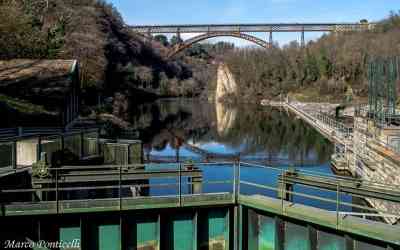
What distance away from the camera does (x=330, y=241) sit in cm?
933

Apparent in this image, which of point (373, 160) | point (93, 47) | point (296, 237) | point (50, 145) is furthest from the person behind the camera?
point (93, 47)

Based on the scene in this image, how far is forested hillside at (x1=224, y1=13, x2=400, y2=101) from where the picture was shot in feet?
356

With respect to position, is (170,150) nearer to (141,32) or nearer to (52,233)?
(52,233)

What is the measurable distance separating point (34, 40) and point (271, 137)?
24.7 m

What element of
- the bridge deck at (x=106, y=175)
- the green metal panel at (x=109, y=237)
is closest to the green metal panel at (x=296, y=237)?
the bridge deck at (x=106, y=175)

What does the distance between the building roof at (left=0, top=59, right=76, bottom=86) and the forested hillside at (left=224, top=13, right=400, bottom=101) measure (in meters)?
77.0

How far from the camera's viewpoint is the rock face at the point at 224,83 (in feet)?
455

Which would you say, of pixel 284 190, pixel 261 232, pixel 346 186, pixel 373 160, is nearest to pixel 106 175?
pixel 261 232

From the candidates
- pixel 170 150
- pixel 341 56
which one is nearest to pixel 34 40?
pixel 170 150

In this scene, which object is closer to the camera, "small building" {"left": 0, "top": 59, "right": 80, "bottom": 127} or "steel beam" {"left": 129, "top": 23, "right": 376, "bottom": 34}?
"small building" {"left": 0, "top": 59, "right": 80, "bottom": 127}

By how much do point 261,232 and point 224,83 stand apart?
13427 centimetres

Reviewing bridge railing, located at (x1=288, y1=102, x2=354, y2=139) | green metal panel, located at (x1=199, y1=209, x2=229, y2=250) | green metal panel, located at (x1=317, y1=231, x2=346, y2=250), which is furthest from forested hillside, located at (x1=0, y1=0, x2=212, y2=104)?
green metal panel, located at (x1=317, y1=231, x2=346, y2=250)

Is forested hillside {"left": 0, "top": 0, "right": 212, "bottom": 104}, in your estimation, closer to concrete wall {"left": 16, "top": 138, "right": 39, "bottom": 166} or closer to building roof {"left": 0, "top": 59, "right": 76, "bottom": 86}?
building roof {"left": 0, "top": 59, "right": 76, "bottom": 86}

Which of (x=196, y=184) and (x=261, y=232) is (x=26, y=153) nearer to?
(x=196, y=184)
